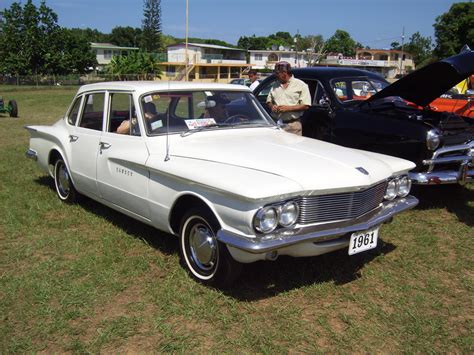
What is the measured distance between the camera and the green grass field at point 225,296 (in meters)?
3.16

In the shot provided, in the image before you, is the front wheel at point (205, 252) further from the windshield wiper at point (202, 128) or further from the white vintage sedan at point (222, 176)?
the windshield wiper at point (202, 128)

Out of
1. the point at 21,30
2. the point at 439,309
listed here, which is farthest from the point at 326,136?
the point at 21,30

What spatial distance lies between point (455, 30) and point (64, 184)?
6036 centimetres

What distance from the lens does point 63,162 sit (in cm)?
593

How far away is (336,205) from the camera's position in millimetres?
3549

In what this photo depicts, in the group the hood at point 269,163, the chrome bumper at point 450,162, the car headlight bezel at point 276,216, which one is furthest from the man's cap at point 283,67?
the car headlight bezel at point 276,216

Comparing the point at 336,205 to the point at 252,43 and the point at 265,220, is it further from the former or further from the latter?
the point at 252,43

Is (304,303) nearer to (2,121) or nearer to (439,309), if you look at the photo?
(439,309)

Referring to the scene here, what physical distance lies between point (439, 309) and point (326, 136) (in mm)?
3508

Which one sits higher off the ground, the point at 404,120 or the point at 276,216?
the point at 404,120

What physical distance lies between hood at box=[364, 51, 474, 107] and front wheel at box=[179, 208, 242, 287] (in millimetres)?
3565

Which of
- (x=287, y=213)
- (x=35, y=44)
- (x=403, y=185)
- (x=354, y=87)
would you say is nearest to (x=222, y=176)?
(x=287, y=213)

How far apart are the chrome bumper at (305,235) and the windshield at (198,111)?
1528 millimetres

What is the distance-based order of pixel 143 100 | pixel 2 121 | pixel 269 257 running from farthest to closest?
pixel 2 121 → pixel 143 100 → pixel 269 257
